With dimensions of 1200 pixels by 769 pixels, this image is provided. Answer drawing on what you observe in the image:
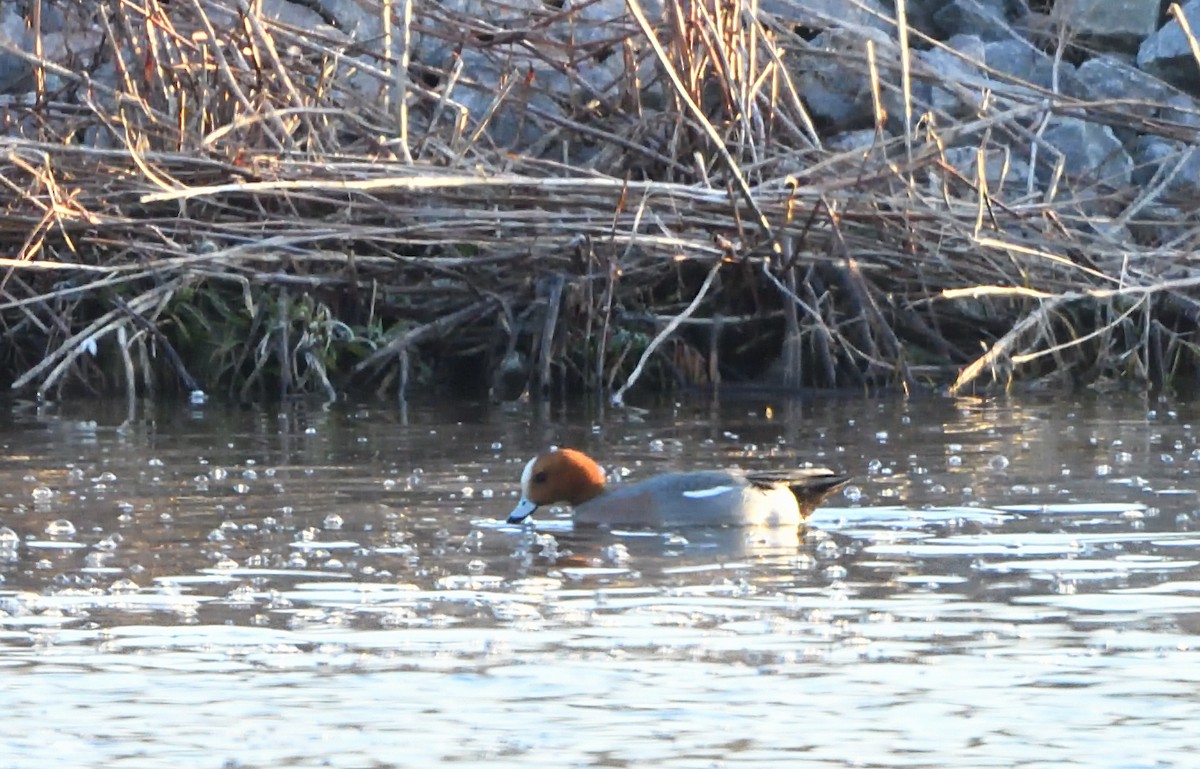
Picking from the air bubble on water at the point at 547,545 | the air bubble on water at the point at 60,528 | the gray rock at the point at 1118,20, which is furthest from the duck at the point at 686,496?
the gray rock at the point at 1118,20

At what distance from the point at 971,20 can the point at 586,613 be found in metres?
10.2

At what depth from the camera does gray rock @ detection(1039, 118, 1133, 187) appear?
1396 centimetres

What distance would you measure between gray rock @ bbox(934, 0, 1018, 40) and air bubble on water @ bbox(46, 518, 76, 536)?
29.7 ft

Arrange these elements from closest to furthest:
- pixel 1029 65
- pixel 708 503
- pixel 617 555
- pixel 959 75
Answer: pixel 617 555 → pixel 708 503 → pixel 959 75 → pixel 1029 65

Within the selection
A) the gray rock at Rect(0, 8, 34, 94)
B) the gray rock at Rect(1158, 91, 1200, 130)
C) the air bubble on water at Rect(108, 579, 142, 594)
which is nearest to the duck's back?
the air bubble on water at Rect(108, 579, 142, 594)

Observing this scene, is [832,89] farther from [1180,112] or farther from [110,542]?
[110,542]

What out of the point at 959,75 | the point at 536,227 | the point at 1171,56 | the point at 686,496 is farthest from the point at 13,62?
the point at 686,496

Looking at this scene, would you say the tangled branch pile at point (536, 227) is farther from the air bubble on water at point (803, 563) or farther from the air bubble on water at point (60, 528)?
the air bubble on water at point (803, 563)

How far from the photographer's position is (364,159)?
468 inches

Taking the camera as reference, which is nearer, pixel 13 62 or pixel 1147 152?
pixel 13 62

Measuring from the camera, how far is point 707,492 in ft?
26.0

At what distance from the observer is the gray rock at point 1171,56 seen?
14.9m

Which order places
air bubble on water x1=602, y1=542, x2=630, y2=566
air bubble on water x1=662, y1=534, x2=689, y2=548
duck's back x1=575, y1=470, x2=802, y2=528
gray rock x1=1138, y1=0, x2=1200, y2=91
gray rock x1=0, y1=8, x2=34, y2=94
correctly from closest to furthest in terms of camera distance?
air bubble on water x1=602, y1=542, x2=630, y2=566 < air bubble on water x1=662, y1=534, x2=689, y2=548 < duck's back x1=575, y1=470, x2=802, y2=528 < gray rock x1=0, y1=8, x2=34, y2=94 < gray rock x1=1138, y1=0, x2=1200, y2=91

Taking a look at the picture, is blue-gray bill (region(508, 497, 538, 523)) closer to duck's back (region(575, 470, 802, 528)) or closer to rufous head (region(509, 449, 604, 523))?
rufous head (region(509, 449, 604, 523))
